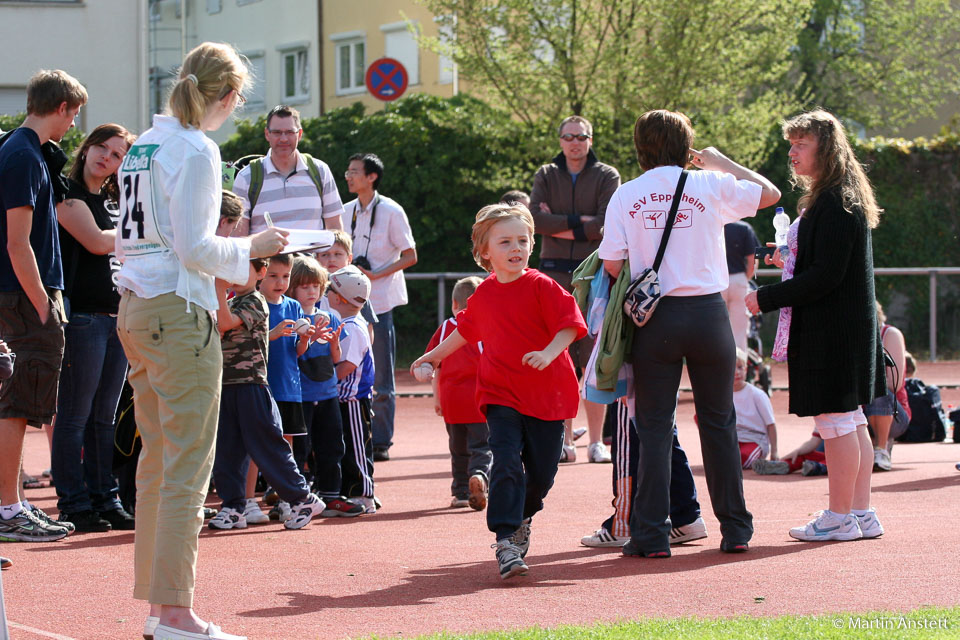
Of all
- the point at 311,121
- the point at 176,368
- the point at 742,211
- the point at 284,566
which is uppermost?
the point at 311,121

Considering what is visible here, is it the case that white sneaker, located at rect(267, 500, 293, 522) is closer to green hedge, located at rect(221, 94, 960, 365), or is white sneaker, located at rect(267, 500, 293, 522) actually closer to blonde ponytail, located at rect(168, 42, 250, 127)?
blonde ponytail, located at rect(168, 42, 250, 127)

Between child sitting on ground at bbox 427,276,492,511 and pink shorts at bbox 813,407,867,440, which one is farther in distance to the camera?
child sitting on ground at bbox 427,276,492,511

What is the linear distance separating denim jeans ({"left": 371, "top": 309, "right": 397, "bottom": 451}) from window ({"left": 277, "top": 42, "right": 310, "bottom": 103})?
2975 centimetres

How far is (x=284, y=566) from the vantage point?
636cm

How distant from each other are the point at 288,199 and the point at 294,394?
2.16m

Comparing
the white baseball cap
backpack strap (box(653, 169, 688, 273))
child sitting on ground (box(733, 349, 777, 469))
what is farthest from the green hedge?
backpack strap (box(653, 169, 688, 273))

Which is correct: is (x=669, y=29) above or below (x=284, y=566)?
above

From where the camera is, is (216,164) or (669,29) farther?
(669,29)

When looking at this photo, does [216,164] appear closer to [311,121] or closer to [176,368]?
[176,368]

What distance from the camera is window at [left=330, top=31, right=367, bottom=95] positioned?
38.6 m

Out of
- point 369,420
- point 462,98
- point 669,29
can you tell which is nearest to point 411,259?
point 369,420

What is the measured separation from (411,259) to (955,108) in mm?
32326

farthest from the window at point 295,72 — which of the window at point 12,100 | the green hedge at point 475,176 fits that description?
the green hedge at point 475,176

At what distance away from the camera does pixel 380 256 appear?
11.1m
